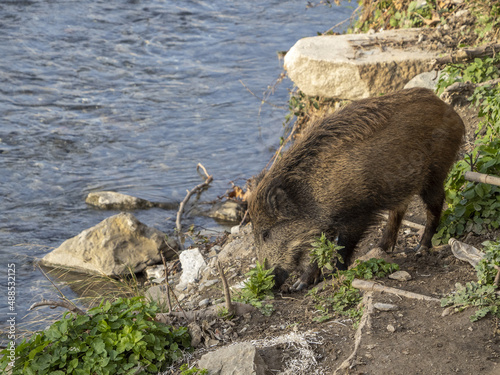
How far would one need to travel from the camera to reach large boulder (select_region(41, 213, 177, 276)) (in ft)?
22.4

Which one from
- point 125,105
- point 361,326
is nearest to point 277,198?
point 361,326

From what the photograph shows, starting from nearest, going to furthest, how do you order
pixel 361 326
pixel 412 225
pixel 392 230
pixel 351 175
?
pixel 361 326
pixel 351 175
pixel 392 230
pixel 412 225

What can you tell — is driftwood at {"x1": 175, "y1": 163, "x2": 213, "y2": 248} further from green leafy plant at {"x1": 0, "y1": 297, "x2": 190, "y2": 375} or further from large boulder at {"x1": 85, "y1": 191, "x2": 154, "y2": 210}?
green leafy plant at {"x1": 0, "y1": 297, "x2": 190, "y2": 375}

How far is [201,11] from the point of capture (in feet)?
48.2

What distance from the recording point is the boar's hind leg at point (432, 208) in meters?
5.25

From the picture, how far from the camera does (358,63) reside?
762 cm

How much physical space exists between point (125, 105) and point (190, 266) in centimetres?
547

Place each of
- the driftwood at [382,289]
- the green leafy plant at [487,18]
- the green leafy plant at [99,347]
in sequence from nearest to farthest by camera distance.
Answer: the green leafy plant at [99,347], the driftwood at [382,289], the green leafy plant at [487,18]

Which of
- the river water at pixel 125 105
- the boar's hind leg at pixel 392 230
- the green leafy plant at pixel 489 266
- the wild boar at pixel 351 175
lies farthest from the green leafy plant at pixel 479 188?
the river water at pixel 125 105

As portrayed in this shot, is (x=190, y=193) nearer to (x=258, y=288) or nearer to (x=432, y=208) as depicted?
(x=258, y=288)

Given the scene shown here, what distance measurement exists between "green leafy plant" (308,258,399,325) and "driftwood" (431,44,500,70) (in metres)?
3.20

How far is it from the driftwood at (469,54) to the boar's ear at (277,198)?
10.1ft

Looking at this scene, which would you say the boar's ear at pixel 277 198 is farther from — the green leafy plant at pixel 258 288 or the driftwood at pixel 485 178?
the driftwood at pixel 485 178

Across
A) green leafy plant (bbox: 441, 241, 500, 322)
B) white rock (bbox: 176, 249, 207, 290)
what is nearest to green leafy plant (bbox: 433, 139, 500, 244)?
green leafy plant (bbox: 441, 241, 500, 322)
